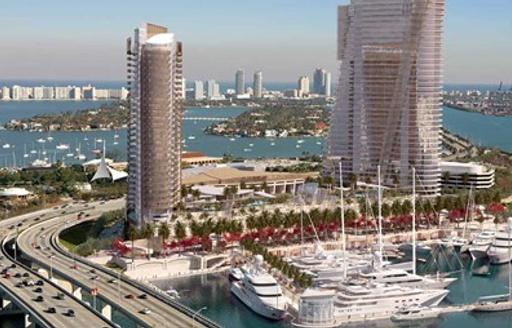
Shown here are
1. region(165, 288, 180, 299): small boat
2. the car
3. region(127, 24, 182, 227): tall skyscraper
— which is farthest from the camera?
region(127, 24, 182, 227): tall skyscraper

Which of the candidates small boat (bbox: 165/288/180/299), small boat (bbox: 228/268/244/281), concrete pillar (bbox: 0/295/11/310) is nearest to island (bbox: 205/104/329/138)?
small boat (bbox: 228/268/244/281)

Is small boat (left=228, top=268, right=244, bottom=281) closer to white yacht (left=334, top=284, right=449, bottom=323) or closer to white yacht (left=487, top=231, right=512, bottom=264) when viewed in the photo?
white yacht (left=334, top=284, right=449, bottom=323)

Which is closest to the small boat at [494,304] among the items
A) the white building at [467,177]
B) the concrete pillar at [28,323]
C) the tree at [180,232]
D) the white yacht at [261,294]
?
the white yacht at [261,294]

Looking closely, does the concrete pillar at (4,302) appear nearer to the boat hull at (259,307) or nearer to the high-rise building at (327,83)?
the boat hull at (259,307)

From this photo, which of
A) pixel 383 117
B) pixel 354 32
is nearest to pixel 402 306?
pixel 383 117

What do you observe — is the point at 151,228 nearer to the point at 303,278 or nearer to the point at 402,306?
the point at 303,278

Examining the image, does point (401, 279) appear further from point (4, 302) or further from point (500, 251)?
point (4, 302)

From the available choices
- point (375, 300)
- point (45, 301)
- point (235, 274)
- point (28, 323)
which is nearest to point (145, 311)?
point (45, 301)
